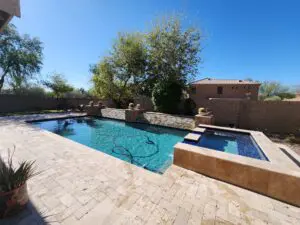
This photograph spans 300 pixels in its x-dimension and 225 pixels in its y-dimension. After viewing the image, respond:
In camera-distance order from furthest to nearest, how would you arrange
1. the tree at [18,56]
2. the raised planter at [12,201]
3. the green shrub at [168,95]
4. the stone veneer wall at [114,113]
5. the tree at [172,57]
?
the tree at [18,56] → the stone veneer wall at [114,113] → the tree at [172,57] → the green shrub at [168,95] → the raised planter at [12,201]

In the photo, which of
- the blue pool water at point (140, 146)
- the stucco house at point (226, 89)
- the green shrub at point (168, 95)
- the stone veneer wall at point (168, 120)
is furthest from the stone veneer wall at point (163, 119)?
the stucco house at point (226, 89)

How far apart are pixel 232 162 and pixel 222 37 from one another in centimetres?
1293

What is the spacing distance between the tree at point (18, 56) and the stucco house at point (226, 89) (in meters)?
18.7

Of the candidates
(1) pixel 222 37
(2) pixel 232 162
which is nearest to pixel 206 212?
(2) pixel 232 162

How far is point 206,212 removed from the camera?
220 cm

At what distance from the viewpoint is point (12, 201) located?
1961 millimetres

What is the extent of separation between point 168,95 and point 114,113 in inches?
213

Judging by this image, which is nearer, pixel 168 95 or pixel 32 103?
pixel 168 95

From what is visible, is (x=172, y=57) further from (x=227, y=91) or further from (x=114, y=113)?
(x=227, y=91)

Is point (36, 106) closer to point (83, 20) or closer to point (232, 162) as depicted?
point (83, 20)

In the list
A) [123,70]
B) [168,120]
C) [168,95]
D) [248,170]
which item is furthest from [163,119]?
[123,70]

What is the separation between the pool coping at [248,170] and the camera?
256cm

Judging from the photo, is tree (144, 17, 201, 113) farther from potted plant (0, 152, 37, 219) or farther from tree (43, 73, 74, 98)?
tree (43, 73, 74, 98)

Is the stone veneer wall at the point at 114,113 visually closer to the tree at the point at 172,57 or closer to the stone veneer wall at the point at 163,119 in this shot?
the stone veneer wall at the point at 163,119
